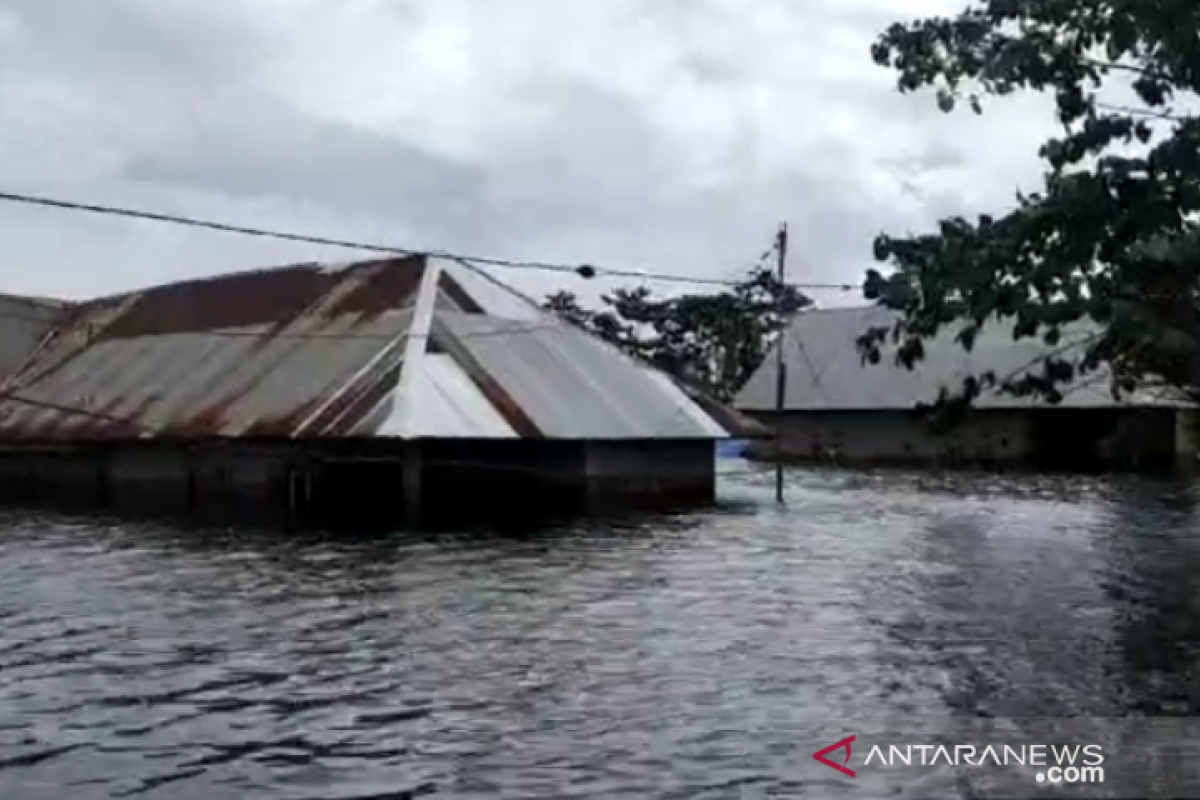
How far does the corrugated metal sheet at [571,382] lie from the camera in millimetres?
34031

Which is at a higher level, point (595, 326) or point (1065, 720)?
point (595, 326)

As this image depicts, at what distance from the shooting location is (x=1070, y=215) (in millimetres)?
15297

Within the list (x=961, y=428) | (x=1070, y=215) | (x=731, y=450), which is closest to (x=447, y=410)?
(x=1070, y=215)

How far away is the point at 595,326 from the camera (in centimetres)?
7819

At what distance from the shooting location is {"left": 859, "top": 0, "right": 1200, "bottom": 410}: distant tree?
1465 cm

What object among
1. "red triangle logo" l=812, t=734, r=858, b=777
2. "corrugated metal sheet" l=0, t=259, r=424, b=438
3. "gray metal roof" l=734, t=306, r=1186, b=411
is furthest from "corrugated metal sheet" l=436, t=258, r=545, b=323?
"red triangle logo" l=812, t=734, r=858, b=777

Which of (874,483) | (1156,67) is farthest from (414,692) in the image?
(874,483)

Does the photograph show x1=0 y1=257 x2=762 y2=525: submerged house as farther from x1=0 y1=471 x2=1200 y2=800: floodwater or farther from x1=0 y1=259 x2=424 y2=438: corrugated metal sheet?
x1=0 y1=471 x2=1200 y2=800: floodwater

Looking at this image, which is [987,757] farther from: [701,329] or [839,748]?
[701,329]

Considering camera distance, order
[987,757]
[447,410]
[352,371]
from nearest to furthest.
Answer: [987,757] → [447,410] → [352,371]

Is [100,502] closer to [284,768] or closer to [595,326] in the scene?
[284,768]

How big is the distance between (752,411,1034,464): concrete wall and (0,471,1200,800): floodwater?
113ft

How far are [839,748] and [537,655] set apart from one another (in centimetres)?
424

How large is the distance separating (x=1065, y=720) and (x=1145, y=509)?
24502 mm
